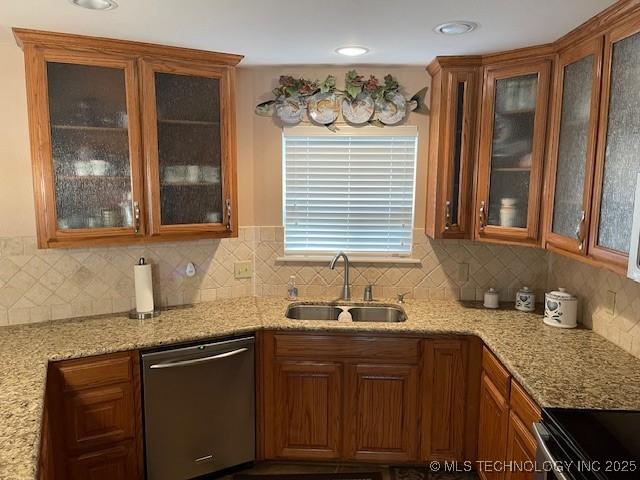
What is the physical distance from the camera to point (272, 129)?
9.84 ft

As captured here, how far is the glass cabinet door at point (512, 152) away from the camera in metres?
2.42

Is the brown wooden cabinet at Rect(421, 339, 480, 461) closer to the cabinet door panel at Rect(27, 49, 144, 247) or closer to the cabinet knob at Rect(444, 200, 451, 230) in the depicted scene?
the cabinet knob at Rect(444, 200, 451, 230)

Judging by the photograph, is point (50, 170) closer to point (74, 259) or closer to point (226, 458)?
point (74, 259)

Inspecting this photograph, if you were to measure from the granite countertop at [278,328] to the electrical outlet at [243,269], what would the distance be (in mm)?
183

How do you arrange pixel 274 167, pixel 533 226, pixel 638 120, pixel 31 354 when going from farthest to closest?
pixel 274 167, pixel 533 226, pixel 31 354, pixel 638 120

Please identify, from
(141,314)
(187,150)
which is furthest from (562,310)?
(141,314)

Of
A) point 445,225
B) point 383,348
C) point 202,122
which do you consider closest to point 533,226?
point 445,225

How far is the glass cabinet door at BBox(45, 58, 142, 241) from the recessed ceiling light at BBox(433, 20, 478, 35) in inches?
59.5

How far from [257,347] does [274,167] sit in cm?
116

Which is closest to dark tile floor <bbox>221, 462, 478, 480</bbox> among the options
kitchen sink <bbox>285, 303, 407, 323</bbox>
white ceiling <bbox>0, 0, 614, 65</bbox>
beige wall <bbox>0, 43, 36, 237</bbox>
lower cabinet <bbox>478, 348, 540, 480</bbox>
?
lower cabinet <bbox>478, 348, 540, 480</bbox>

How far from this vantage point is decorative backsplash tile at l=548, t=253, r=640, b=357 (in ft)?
7.09

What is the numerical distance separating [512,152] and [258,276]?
1713mm

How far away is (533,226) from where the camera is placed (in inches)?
97.3

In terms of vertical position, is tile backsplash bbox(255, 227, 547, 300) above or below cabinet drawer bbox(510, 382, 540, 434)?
above
